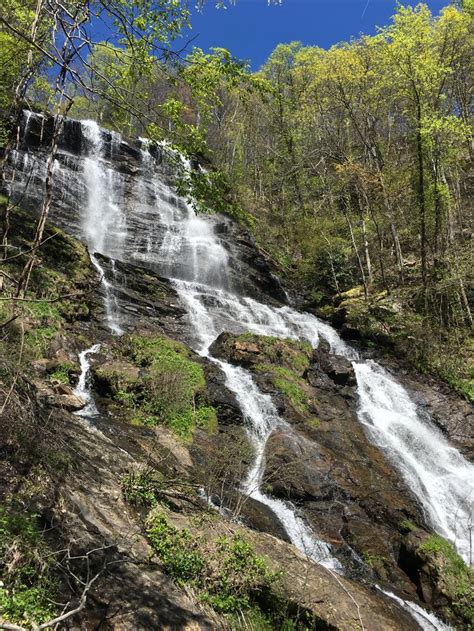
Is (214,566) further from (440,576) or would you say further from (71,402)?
(71,402)

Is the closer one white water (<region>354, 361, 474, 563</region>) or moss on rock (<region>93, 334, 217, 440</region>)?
moss on rock (<region>93, 334, 217, 440</region>)

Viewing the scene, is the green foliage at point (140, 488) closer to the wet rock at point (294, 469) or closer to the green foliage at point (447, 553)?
the wet rock at point (294, 469)

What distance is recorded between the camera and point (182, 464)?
333 inches

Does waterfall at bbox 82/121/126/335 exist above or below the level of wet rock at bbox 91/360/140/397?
above

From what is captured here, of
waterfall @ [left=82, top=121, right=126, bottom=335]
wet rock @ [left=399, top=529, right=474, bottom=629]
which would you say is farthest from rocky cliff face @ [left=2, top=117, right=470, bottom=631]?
waterfall @ [left=82, top=121, right=126, bottom=335]

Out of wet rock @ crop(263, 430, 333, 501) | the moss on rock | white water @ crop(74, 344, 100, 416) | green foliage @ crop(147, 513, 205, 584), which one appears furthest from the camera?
the moss on rock

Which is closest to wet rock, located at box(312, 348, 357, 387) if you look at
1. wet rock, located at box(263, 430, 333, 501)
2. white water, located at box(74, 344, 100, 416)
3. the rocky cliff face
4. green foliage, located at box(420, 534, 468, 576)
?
the rocky cliff face

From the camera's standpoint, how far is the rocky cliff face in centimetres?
457

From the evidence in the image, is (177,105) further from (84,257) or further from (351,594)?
(84,257)

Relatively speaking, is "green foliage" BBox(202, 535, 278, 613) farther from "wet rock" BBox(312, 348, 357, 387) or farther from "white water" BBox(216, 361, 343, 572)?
"wet rock" BBox(312, 348, 357, 387)

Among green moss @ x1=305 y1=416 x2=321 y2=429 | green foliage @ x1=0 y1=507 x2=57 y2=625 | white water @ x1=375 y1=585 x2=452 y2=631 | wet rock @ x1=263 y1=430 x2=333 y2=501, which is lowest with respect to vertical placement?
white water @ x1=375 y1=585 x2=452 y2=631

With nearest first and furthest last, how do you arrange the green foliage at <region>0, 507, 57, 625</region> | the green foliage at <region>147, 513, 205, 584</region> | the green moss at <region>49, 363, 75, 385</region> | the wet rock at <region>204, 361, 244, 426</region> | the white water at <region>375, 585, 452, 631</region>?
the green foliage at <region>0, 507, 57, 625</region>
the green foliage at <region>147, 513, 205, 584</region>
the white water at <region>375, 585, 452, 631</region>
the green moss at <region>49, 363, 75, 385</region>
the wet rock at <region>204, 361, 244, 426</region>

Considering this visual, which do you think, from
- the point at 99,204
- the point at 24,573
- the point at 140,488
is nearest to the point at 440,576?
the point at 140,488

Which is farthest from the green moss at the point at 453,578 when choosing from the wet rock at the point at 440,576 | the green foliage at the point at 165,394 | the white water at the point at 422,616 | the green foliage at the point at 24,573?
the green foliage at the point at 24,573
